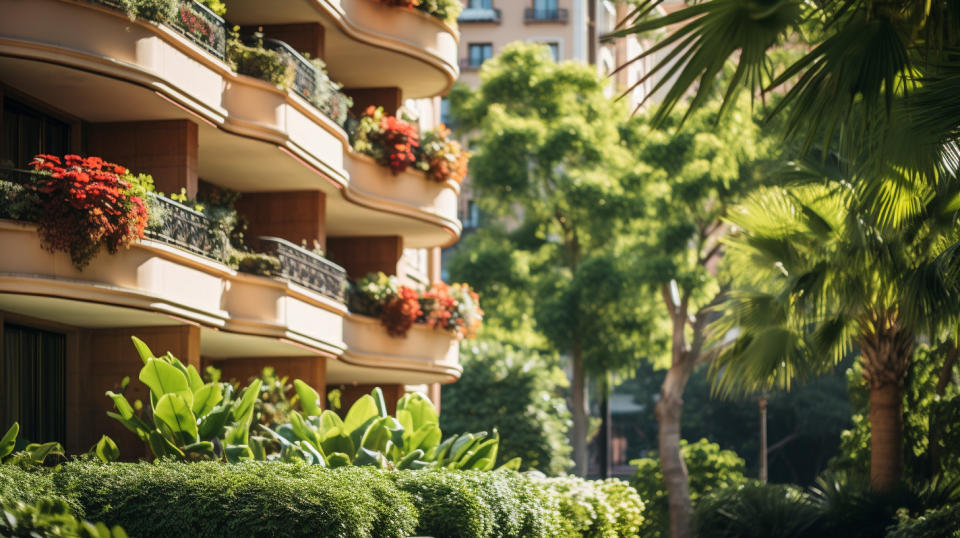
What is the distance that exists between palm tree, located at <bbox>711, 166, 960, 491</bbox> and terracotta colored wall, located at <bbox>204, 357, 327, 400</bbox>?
21.8ft

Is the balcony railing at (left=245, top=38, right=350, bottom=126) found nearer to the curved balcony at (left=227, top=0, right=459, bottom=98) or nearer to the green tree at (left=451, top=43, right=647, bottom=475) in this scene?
the curved balcony at (left=227, top=0, right=459, bottom=98)

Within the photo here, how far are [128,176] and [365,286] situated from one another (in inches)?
367

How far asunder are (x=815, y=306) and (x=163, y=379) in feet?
29.5

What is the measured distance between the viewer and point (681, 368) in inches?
1508

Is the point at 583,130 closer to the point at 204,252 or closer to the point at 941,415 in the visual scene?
the point at 941,415

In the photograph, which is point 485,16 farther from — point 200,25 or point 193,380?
point 193,380

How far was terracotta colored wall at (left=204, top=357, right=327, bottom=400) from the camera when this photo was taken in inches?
937

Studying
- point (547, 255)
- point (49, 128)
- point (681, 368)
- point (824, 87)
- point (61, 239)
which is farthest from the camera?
point (547, 255)

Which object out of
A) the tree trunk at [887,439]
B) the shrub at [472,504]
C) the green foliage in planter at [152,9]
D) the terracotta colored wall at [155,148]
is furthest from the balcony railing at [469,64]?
the shrub at [472,504]

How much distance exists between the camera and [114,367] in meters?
19.0

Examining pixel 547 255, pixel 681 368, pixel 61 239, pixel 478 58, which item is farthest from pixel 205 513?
pixel 478 58

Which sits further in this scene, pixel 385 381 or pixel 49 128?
pixel 385 381

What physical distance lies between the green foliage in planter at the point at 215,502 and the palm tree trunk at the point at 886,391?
10.6 meters

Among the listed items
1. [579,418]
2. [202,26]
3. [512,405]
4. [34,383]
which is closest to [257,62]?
[202,26]
